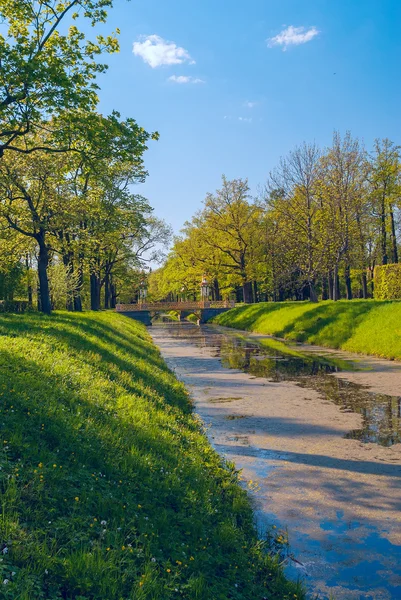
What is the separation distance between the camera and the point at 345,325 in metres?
26.1

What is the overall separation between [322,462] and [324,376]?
28.4 ft

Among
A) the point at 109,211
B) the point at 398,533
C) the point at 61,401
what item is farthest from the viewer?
the point at 109,211

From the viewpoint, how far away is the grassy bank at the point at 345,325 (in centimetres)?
2147

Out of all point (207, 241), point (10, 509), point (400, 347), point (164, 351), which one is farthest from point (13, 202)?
point (207, 241)

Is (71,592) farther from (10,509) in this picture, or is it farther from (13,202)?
(13,202)

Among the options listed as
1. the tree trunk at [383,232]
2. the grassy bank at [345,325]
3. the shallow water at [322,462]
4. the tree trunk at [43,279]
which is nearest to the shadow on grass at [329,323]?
the grassy bank at [345,325]

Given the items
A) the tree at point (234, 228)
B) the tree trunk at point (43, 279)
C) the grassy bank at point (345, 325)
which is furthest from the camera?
the tree at point (234, 228)

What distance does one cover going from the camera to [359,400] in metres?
12.3

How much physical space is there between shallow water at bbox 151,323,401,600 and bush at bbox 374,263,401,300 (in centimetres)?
1671

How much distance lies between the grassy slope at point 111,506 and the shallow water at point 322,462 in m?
0.53

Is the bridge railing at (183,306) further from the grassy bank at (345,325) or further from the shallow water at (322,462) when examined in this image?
the shallow water at (322,462)

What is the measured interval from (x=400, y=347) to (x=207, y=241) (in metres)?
43.1

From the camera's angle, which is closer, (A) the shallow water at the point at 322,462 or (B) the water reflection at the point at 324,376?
(A) the shallow water at the point at 322,462

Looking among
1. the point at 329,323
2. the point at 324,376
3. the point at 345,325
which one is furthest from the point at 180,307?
the point at 324,376
